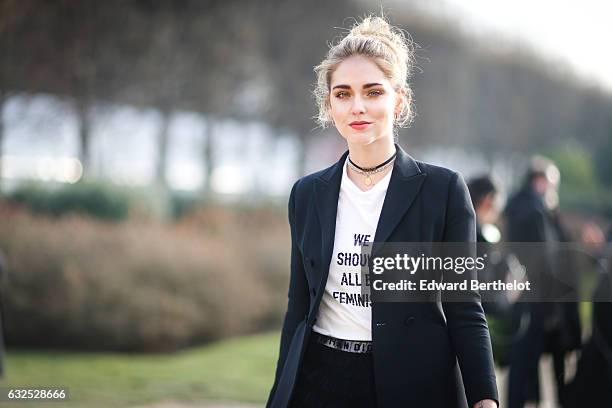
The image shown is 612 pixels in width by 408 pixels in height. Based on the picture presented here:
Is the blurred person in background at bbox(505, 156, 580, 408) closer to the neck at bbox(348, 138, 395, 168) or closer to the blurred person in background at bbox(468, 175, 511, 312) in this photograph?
the blurred person in background at bbox(468, 175, 511, 312)

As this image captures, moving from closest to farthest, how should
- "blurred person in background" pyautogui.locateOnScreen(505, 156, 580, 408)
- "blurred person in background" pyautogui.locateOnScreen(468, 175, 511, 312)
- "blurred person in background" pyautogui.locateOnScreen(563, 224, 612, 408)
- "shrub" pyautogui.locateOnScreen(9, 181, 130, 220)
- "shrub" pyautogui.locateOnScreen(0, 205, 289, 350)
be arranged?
"blurred person in background" pyautogui.locateOnScreen(563, 224, 612, 408) < "blurred person in background" pyautogui.locateOnScreen(468, 175, 511, 312) < "blurred person in background" pyautogui.locateOnScreen(505, 156, 580, 408) < "shrub" pyautogui.locateOnScreen(0, 205, 289, 350) < "shrub" pyautogui.locateOnScreen(9, 181, 130, 220)

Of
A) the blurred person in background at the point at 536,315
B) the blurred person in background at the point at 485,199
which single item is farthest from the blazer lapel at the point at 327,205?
the blurred person in background at the point at 536,315

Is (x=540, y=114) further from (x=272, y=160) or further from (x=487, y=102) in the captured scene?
(x=272, y=160)

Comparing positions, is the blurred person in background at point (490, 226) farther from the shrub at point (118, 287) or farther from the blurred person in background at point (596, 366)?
the shrub at point (118, 287)

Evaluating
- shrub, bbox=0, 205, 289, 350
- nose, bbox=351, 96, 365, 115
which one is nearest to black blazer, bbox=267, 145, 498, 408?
nose, bbox=351, 96, 365, 115

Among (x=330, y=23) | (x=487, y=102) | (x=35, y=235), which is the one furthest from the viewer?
(x=487, y=102)

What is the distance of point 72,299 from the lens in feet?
29.9

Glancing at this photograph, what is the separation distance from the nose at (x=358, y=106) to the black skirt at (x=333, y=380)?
2.59 ft

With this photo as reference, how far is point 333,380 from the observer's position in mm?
2537

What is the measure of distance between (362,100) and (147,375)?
5.97 m

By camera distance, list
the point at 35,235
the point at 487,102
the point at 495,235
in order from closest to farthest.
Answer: the point at 495,235 < the point at 35,235 < the point at 487,102

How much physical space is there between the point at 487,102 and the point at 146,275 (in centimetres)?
2369

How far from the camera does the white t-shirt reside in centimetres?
252

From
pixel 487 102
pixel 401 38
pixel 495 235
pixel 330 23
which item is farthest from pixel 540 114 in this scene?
pixel 401 38
